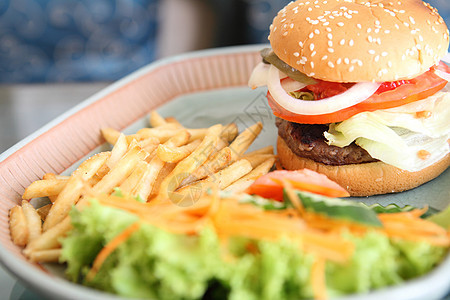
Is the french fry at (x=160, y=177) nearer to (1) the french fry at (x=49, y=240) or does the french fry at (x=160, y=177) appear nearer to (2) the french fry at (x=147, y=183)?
(2) the french fry at (x=147, y=183)

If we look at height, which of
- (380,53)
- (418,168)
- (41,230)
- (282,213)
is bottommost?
→ (418,168)

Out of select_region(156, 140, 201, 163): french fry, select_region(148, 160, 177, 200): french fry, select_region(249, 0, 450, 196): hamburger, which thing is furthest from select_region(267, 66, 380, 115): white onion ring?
select_region(148, 160, 177, 200): french fry

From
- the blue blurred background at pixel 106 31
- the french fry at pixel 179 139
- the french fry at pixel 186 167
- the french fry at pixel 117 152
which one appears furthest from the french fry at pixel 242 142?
the blue blurred background at pixel 106 31

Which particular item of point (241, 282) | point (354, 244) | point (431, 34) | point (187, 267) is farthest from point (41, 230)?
point (431, 34)

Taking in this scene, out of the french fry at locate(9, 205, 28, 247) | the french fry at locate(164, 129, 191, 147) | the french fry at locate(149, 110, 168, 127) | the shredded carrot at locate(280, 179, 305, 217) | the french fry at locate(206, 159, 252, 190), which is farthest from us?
the french fry at locate(149, 110, 168, 127)

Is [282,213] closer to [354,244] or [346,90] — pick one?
[354,244]

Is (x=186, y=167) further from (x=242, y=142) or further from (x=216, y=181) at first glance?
(x=242, y=142)

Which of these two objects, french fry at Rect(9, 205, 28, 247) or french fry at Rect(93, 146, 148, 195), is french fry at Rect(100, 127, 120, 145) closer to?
french fry at Rect(93, 146, 148, 195)
